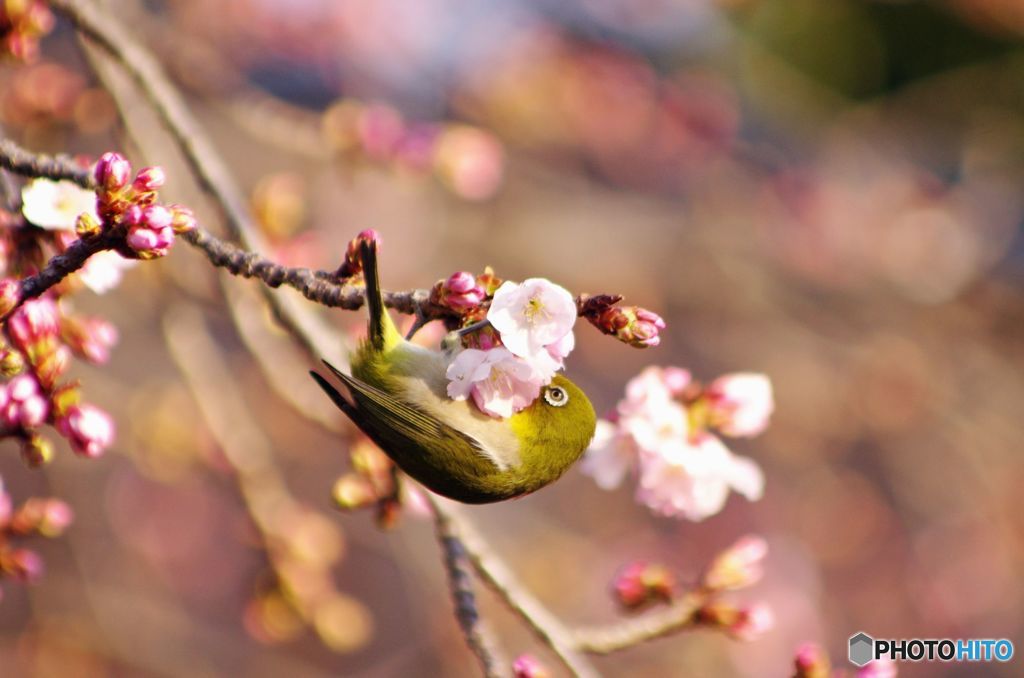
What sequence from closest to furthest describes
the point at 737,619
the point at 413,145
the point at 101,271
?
the point at 101,271, the point at 737,619, the point at 413,145

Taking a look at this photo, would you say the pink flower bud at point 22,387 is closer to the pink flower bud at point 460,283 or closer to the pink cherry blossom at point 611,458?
the pink flower bud at point 460,283

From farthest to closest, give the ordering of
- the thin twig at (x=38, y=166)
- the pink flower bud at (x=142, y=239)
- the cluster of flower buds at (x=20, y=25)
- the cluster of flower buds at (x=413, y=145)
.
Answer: the cluster of flower buds at (x=413, y=145), the cluster of flower buds at (x=20, y=25), the thin twig at (x=38, y=166), the pink flower bud at (x=142, y=239)

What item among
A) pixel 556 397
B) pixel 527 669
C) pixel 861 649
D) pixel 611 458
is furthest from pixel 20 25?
pixel 861 649

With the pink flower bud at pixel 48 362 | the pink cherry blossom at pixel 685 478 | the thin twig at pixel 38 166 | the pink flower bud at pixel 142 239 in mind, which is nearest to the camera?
the pink flower bud at pixel 142 239

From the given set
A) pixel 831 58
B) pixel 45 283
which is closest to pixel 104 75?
pixel 45 283

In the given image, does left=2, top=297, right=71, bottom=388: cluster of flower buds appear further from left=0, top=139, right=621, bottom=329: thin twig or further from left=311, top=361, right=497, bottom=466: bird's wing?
left=311, top=361, right=497, bottom=466: bird's wing

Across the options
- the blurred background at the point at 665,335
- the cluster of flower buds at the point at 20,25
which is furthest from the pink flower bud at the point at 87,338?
the blurred background at the point at 665,335

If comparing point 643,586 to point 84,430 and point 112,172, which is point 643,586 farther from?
point 112,172
